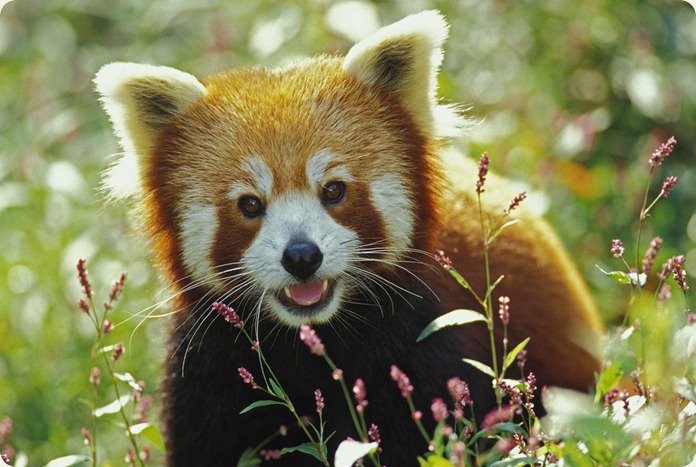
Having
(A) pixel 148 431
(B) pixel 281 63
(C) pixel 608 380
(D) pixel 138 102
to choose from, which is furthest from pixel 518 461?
(B) pixel 281 63

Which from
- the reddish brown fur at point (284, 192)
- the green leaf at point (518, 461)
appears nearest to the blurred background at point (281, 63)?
the reddish brown fur at point (284, 192)

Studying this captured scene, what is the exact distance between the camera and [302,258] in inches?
109

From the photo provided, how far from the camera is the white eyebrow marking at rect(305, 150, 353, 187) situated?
9.73 feet

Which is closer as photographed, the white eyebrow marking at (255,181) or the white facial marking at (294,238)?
the white facial marking at (294,238)

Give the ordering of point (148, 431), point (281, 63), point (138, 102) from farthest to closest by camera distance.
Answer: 1. point (281, 63)
2. point (138, 102)
3. point (148, 431)

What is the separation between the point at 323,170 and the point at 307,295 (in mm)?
382

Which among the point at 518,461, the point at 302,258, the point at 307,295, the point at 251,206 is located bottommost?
the point at 518,461

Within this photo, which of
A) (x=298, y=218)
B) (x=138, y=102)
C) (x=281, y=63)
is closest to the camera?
(x=298, y=218)

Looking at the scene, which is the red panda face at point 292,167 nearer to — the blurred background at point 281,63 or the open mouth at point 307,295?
the open mouth at point 307,295

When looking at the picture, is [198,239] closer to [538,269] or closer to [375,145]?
[375,145]

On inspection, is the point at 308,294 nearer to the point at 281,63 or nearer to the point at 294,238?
the point at 294,238

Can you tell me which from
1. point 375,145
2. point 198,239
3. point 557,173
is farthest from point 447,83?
point 198,239

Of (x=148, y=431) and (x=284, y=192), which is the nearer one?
(x=148, y=431)

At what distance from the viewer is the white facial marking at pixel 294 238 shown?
112 inches
